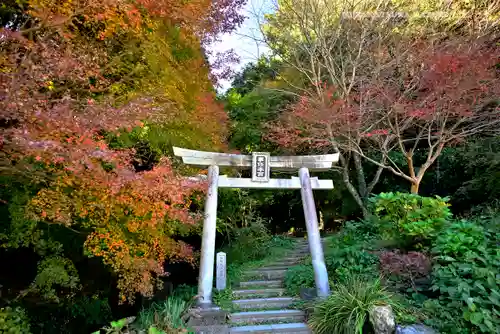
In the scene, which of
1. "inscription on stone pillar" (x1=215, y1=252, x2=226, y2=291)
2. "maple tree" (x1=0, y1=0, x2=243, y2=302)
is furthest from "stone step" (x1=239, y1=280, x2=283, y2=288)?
"maple tree" (x1=0, y1=0, x2=243, y2=302)

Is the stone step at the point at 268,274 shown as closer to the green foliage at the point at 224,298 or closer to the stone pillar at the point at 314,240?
the green foliage at the point at 224,298

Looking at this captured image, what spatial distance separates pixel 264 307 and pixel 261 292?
2.40 ft

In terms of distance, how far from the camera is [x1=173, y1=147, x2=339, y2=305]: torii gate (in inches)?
241

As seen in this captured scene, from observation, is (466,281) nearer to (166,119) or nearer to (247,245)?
(166,119)

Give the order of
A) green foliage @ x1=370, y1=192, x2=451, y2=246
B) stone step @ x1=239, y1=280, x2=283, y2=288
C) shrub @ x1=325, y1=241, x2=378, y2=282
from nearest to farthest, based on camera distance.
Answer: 1. green foliage @ x1=370, y1=192, x2=451, y2=246
2. shrub @ x1=325, y1=241, x2=378, y2=282
3. stone step @ x1=239, y1=280, x2=283, y2=288

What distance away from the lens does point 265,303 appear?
20.6 ft

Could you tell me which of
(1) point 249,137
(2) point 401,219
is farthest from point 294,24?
(2) point 401,219

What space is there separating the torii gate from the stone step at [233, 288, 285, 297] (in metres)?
0.95

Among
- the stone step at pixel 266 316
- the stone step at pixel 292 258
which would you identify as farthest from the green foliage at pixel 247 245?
the stone step at pixel 266 316

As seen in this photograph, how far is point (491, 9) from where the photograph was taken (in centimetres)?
956

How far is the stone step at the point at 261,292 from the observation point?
22.1 feet

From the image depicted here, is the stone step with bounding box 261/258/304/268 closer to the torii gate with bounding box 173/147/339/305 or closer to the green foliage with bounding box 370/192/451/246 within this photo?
the torii gate with bounding box 173/147/339/305

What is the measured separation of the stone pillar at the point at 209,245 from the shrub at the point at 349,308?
6.08 ft

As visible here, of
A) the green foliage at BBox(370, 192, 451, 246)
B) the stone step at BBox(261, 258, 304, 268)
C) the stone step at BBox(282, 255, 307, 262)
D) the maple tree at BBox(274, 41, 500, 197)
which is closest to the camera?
the green foliage at BBox(370, 192, 451, 246)
